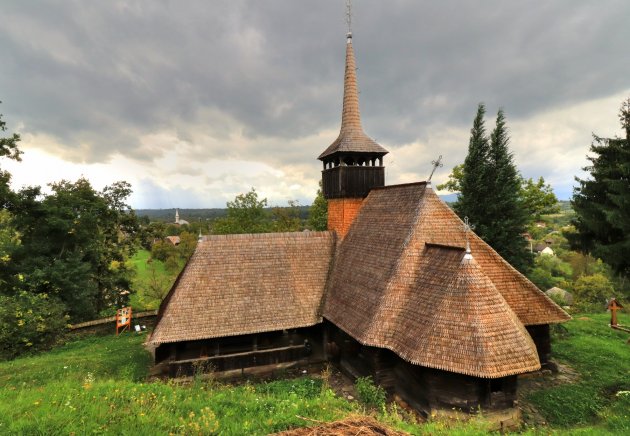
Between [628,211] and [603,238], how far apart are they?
2974 millimetres

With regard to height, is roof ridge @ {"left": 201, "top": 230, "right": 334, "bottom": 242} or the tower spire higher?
the tower spire

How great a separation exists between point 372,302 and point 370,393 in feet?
8.41

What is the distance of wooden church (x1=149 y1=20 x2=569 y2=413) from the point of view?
7.80 metres

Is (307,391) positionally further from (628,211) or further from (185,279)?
(628,211)

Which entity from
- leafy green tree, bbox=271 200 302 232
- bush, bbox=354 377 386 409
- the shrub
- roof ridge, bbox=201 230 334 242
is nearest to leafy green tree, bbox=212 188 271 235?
leafy green tree, bbox=271 200 302 232

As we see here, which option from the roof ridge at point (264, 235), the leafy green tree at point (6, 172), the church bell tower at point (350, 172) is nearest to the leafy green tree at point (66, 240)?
the leafy green tree at point (6, 172)

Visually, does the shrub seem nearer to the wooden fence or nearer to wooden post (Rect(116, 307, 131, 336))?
the wooden fence

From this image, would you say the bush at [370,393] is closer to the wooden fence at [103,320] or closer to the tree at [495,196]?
the tree at [495,196]

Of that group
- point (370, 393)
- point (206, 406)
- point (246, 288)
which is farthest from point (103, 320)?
point (370, 393)

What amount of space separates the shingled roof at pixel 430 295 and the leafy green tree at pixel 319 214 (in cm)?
1719

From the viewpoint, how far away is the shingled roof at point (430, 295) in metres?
7.56

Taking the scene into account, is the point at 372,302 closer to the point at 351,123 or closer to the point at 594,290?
the point at 351,123

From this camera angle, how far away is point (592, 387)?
9633mm

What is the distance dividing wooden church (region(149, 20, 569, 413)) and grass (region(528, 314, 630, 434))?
145cm
